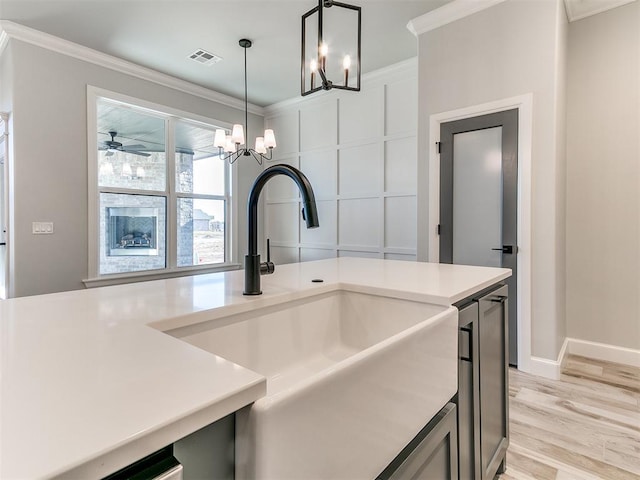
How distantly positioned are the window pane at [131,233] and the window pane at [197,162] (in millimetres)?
458

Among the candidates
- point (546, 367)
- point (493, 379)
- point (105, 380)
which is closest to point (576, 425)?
point (546, 367)

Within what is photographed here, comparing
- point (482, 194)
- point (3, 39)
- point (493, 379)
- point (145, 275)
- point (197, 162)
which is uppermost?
point (3, 39)

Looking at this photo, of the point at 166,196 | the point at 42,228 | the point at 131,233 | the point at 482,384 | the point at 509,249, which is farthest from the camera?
the point at 166,196

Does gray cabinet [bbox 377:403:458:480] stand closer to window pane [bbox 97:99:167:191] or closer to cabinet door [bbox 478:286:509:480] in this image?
cabinet door [bbox 478:286:509:480]

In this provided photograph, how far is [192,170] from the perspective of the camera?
15.5ft

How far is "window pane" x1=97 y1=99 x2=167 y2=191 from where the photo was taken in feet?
12.8

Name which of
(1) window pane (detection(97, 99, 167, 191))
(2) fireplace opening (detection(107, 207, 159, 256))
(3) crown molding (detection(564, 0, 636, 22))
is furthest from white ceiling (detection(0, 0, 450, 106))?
(2) fireplace opening (detection(107, 207, 159, 256))

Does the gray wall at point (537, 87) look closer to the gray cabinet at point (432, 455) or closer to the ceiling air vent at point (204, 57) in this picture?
the gray cabinet at point (432, 455)

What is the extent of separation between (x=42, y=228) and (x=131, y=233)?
0.89 meters

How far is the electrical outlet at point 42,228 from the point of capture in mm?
3273

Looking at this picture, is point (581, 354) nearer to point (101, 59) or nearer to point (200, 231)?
point (200, 231)

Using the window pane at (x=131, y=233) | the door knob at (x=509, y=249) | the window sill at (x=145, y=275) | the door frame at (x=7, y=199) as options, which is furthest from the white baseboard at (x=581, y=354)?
the door frame at (x=7, y=199)

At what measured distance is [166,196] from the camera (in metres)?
4.37

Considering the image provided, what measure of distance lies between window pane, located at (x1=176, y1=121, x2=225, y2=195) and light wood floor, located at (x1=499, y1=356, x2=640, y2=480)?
4.16 meters
